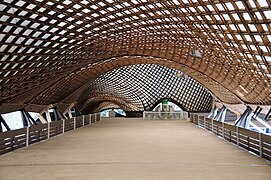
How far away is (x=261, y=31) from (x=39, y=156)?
16928 mm

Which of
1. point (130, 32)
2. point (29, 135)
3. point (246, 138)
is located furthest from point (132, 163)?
point (130, 32)

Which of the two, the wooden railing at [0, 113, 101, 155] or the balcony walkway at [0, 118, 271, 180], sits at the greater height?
the wooden railing at [0, 113, 101, 155]

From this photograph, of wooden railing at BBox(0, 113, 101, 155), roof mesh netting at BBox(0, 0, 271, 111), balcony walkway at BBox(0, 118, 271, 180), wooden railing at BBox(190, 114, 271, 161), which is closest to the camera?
balcony walkway at BBox(0, 118, 271, 180)

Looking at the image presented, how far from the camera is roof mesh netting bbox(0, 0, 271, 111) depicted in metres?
27.5

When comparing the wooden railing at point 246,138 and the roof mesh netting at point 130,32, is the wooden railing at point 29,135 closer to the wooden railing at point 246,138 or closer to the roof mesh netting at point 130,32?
the roof mesh netting at point 130,32

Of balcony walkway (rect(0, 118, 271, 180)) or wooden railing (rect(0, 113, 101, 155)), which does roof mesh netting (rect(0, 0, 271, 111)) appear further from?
balcony walkway (rect(0, 118, 271, 180))

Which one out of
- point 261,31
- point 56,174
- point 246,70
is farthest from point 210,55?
point 56,174

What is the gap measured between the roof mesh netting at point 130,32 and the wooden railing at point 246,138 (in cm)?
663

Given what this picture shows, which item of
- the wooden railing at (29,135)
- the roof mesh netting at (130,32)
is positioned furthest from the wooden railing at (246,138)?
the wooden railing at (29,135)

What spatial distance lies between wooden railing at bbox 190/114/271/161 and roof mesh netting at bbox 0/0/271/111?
21.7 feet

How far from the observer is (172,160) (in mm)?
19812

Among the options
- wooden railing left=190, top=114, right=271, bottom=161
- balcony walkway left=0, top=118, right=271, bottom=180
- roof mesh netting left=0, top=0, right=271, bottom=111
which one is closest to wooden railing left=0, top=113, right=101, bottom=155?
balcony walkway left=0, top=118, right=271, bottom=180

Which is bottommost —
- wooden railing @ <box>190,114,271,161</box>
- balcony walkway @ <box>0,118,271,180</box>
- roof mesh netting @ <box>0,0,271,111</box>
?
balcony walkway @ <box>0,118,271,180</box>

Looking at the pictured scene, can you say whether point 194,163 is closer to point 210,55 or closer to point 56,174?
point 56,174
